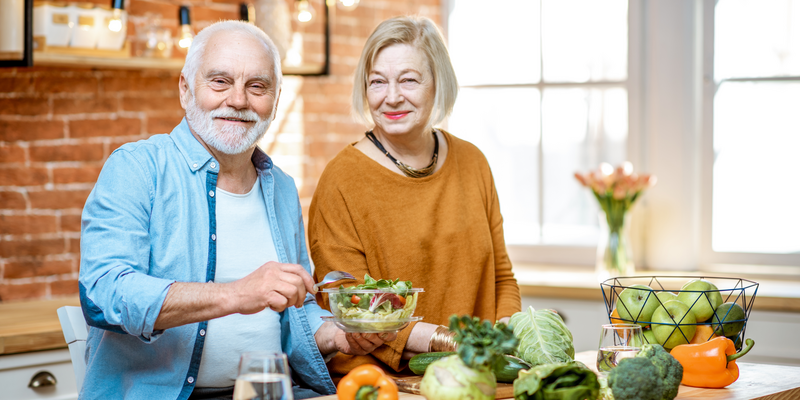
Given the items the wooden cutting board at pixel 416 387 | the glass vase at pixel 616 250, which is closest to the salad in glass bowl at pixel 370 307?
the wooden cutting board at pixel 416 387

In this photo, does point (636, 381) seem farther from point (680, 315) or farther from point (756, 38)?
point (756, 38)

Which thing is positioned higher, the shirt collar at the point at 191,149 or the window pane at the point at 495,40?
the window pane at the point at 495,40

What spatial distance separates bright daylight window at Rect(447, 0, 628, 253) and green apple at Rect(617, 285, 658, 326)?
2.09 m

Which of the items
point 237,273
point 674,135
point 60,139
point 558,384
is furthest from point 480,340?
point 674,135

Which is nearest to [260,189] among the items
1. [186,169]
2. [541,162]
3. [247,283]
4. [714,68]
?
[186,169]

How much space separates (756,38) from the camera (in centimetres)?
339

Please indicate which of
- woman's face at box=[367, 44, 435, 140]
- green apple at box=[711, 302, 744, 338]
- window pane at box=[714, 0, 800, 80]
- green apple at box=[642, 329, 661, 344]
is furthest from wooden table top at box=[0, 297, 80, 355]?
window pane at box=[714, 0, 800, 80]

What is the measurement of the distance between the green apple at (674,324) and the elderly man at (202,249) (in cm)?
59

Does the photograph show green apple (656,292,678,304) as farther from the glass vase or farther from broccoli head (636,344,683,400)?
the glass vase

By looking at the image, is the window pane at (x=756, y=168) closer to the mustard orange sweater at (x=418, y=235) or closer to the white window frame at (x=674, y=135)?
the white window frame at (x=674, y=135)

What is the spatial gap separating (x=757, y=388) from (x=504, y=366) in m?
0.53

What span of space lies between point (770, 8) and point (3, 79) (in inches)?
121

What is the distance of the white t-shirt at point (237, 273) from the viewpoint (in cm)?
179

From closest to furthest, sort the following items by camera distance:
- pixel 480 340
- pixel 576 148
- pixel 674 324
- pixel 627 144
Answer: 1. pixel 480 340
2. pixel 674 324
3. pixel 627 144
4. pixel 576 148
